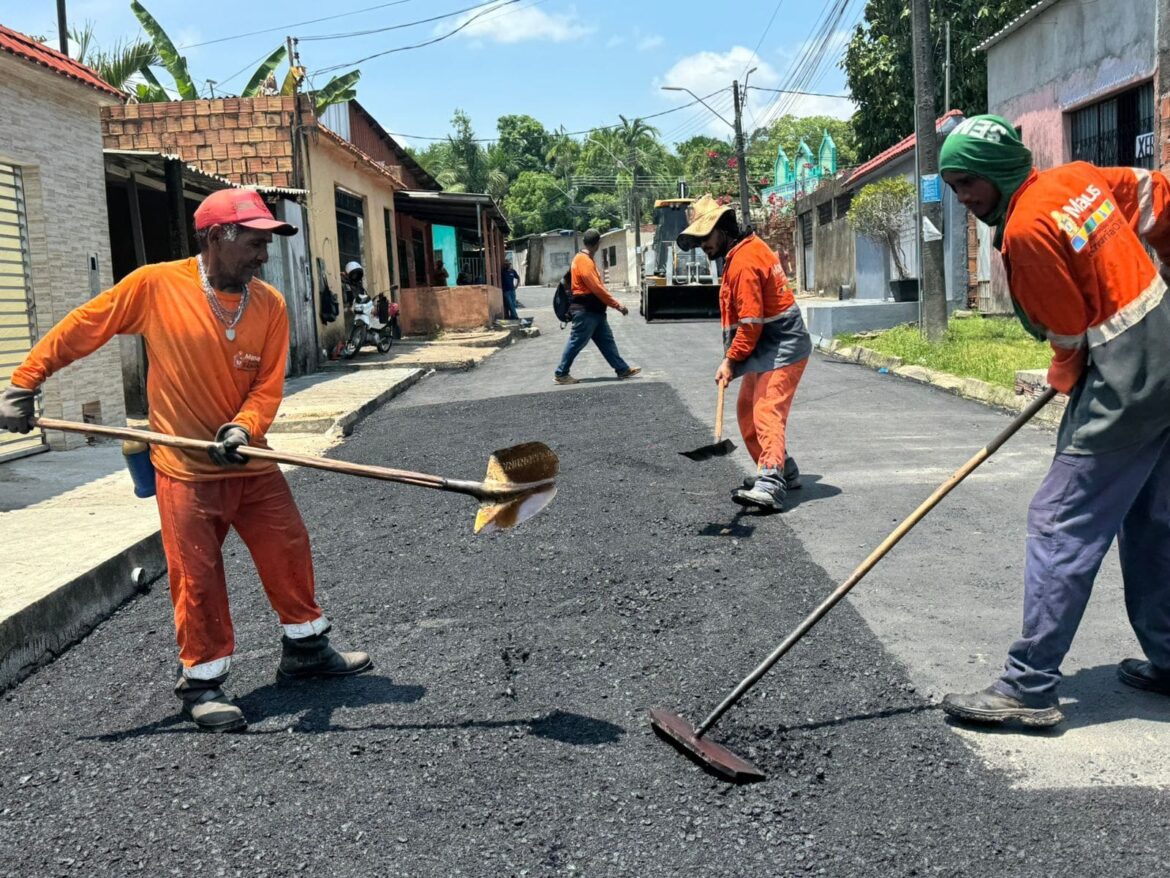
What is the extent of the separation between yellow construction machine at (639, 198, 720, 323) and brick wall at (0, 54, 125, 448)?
30.4 ft

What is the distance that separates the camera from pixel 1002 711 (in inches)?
132

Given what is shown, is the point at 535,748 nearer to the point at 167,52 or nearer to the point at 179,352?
the point at 179,352

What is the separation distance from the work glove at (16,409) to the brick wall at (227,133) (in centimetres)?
1431

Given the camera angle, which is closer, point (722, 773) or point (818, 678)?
point (722, 773)

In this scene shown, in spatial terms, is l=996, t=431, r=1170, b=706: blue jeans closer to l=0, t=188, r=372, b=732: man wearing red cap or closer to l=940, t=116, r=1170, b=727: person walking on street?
l=940, t=116, r=1170, b=727: person walking on street

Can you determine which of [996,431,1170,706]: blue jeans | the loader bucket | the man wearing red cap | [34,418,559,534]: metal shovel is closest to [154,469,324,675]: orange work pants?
the man wearing red cap

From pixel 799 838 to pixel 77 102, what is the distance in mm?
9982

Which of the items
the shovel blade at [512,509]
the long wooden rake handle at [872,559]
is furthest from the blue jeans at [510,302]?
the long wooden rake handle at [872,559]

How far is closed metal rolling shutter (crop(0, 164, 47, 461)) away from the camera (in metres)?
9.34

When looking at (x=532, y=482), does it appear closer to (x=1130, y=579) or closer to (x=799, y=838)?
(x=799, y=838)

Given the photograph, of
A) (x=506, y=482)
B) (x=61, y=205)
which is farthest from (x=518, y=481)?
(x=61, y=205)

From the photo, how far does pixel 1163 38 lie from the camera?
10.3 metres

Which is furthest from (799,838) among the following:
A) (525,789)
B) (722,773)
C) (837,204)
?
(837,204)

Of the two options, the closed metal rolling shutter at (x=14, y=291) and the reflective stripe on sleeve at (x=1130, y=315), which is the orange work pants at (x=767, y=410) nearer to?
the reflective stripe on sleeve at (x=1130, y=315)
